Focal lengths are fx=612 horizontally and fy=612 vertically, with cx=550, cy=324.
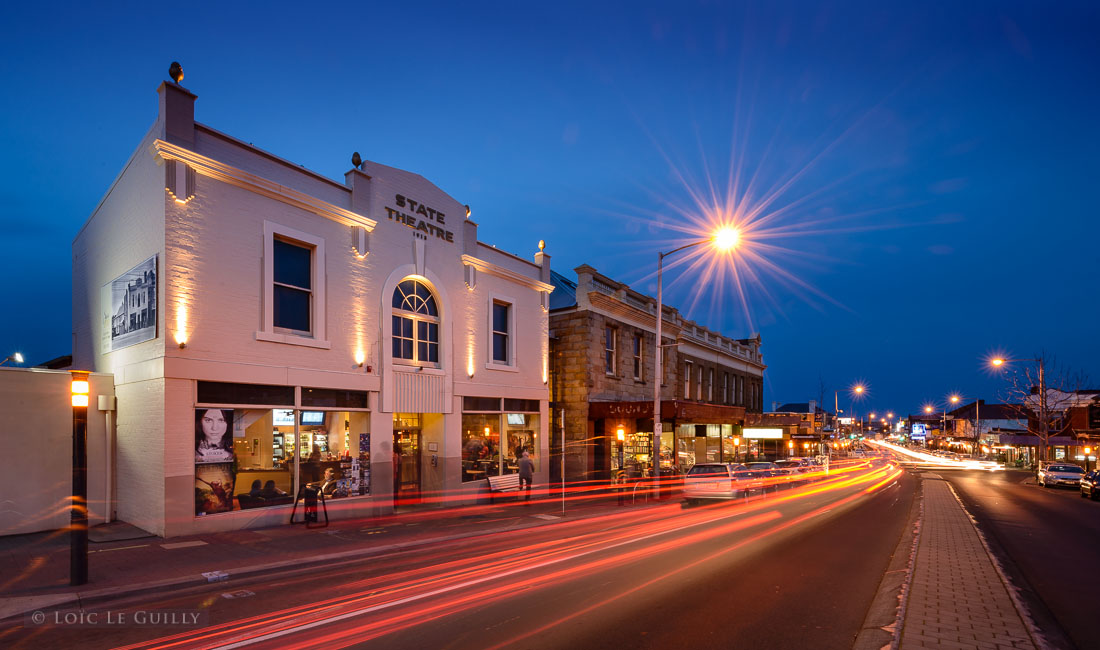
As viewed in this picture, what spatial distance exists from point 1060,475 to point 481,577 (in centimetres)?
3639

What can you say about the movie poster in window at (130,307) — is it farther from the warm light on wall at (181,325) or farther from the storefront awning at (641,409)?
the storefront awning at (641,409)

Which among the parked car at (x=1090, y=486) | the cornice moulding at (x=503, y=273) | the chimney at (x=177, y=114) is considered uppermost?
the chimney at (x=177, y=114)

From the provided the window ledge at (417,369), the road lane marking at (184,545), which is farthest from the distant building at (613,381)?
the road lane marking at (184,545)

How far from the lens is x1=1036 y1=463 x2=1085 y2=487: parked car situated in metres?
31.8

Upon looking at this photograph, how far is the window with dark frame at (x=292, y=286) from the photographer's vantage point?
49.8 feet

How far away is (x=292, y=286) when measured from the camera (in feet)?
50.5

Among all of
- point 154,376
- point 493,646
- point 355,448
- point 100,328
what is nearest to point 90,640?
point 493,646

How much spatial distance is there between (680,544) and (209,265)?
39.0 feet

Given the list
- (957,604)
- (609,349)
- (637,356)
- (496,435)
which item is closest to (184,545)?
(496,435)

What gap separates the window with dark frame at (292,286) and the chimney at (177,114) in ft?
9.85

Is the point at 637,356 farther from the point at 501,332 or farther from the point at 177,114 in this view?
the point at 177,114

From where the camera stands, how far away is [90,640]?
661 cm

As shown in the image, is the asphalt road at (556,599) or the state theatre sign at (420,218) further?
the state theatre sign at (420,218)

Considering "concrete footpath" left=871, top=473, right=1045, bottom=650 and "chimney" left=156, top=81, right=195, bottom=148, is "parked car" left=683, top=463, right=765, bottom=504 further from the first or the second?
"chimney" left=156, top=81, right=195, bottom=148
